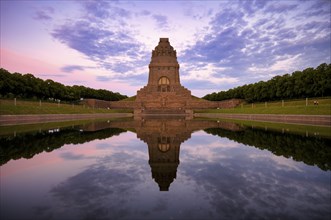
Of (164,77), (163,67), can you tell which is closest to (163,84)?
(164,77)

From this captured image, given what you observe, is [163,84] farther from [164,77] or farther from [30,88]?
[30,88]

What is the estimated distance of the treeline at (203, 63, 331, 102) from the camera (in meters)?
47.7

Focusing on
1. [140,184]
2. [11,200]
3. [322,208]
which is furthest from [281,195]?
[11,200]

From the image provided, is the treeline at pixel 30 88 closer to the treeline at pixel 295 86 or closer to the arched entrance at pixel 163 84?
the arched entrance at pixel 163 84

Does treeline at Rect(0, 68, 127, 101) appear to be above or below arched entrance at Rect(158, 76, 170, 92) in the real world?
below

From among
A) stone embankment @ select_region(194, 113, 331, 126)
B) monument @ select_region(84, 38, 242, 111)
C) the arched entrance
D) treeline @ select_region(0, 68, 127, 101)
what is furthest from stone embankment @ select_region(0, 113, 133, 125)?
the arched entrance

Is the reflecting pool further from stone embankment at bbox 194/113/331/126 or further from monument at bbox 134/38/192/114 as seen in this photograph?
monument at bbox 134/38/192/114

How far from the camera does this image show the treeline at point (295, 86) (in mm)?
47684

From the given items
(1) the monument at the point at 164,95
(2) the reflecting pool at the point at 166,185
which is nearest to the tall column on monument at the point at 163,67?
(1) the monument at the point at 164,95

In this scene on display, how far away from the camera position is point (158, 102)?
77.1 metres

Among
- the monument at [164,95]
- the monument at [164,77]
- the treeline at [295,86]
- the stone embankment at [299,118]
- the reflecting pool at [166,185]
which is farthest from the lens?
the monument at [164,77]

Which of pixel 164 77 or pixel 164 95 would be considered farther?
pixel 164 77

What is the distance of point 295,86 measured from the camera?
175 feet

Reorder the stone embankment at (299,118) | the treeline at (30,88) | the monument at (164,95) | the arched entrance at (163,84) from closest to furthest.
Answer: the stone embankment at (299,118) → the treeline at (30,88) → the monument at (164,95) → the arched entrance at (163,84)
